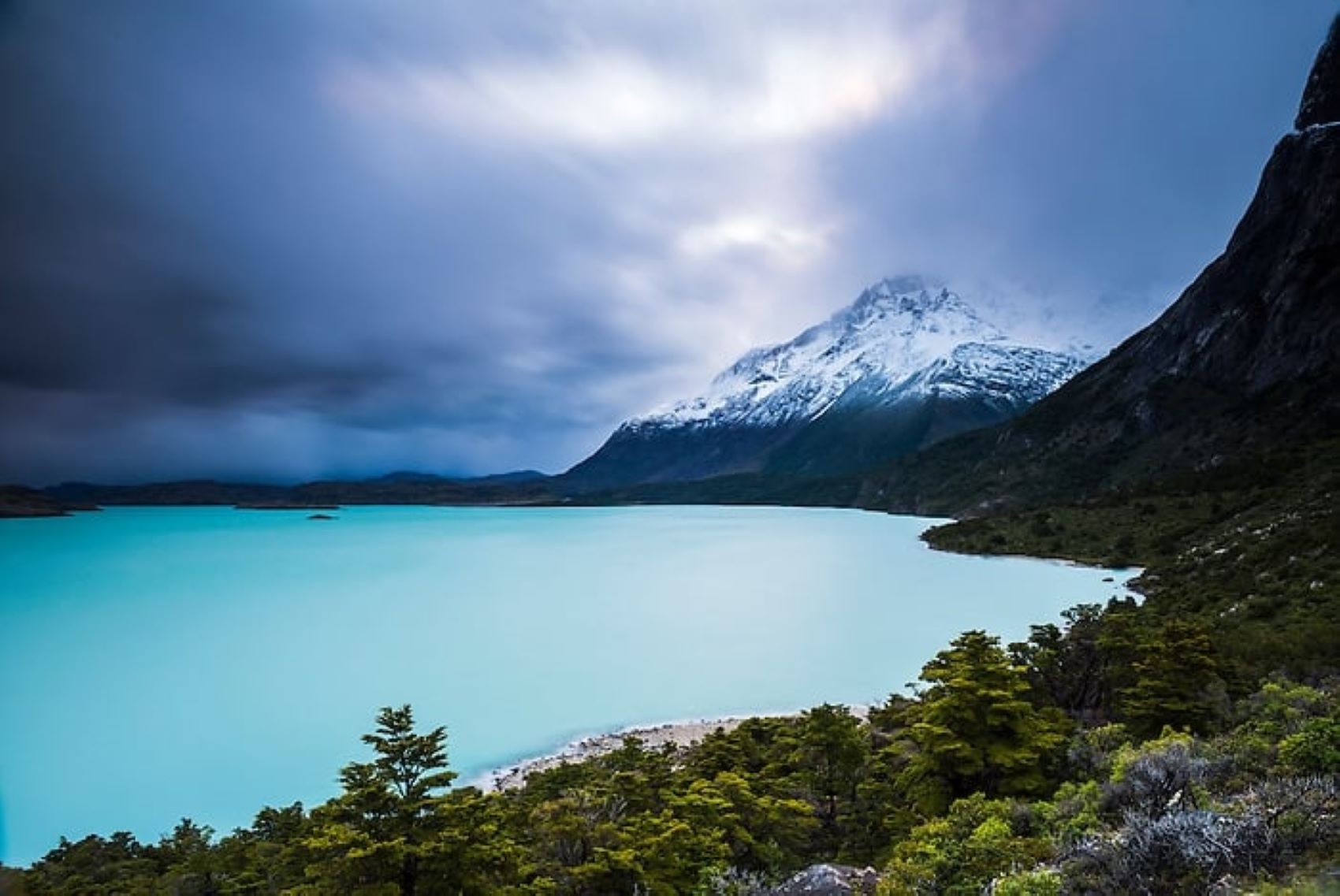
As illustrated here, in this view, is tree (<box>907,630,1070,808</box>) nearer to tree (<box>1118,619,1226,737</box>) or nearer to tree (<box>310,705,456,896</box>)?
tree (<box>1118,619,1226,737</box>)

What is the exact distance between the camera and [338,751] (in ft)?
74.0

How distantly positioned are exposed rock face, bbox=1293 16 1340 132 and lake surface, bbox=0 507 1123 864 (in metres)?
74.5

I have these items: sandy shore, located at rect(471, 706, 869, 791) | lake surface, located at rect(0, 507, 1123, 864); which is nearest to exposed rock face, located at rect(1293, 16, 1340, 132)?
lake surface, located at rect(0, 507, 1123, 864)

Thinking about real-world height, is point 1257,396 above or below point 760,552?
above

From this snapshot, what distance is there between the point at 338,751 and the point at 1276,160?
382 feet

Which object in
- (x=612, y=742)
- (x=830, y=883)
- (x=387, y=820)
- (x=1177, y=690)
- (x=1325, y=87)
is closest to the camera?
(x=830, y=883)

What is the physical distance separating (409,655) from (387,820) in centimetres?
2800

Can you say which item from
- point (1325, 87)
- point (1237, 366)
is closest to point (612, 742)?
point (1237, 366)

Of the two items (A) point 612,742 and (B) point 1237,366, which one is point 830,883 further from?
(B) point 1237,366

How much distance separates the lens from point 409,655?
3481 cm

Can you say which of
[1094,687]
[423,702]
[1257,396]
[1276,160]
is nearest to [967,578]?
[1094,687]

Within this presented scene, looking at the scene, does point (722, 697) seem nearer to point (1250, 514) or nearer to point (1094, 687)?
point (1094, 687)

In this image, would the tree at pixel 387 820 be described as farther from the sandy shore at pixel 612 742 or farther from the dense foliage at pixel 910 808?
the sandy shore at pixel 612 742

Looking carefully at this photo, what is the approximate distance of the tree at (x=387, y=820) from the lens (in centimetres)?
846
